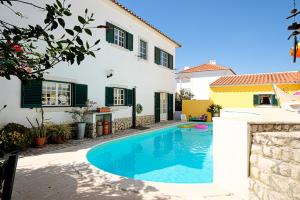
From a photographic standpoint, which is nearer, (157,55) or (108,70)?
(108,70)

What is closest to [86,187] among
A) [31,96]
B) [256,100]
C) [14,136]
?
[14,136]

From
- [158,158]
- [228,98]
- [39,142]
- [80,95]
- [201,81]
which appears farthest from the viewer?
[201,81]

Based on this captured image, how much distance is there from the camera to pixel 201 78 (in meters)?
32.1

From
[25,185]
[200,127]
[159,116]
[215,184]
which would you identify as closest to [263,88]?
[200,127]

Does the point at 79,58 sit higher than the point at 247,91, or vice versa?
the point at 247,91

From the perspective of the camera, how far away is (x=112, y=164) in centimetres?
746

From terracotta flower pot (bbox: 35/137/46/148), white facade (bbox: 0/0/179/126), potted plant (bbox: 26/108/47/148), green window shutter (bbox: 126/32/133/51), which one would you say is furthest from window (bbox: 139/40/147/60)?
terracotta flower pot (bbox: 35/137/46/148)

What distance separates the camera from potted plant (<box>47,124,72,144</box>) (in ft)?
28.6

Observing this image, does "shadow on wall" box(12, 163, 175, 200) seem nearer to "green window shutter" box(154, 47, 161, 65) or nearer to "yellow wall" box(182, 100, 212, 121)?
"green window shutter" box(154, 47, 161, 65)

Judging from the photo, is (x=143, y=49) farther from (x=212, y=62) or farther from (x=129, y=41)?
(x=212, y=62)

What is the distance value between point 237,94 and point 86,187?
1924 cm

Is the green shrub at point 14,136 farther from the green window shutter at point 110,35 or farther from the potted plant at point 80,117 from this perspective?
the green window shutter at point 110,35

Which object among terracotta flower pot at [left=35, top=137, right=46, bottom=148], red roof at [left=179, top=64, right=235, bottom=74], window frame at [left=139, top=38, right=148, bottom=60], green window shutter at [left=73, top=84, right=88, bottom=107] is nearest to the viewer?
terracotta flower pot at [left=35, top=137, right=46, bottom=148]

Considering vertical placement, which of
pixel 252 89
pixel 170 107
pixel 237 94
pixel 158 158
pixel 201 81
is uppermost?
pixel 201 81
